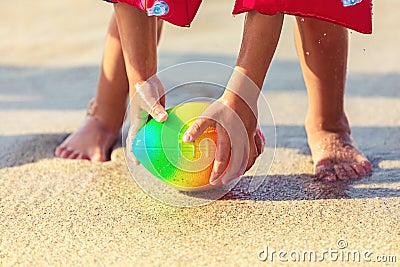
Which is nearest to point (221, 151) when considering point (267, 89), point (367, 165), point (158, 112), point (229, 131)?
point (229, 131)

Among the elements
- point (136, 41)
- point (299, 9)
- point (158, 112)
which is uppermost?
point (299, 9)

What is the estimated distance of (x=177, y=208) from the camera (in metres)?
2.07

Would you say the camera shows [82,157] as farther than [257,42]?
Yes

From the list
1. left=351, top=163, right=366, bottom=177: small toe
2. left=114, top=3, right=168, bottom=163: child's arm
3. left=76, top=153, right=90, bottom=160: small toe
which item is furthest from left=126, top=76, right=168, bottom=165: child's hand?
left=351, top=163, right=366, bottom=177: small toe

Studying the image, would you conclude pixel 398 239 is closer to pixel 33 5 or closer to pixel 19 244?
pixel 19 244

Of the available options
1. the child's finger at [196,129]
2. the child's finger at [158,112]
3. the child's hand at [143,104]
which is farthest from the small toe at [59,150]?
the child's finger at [196,129]

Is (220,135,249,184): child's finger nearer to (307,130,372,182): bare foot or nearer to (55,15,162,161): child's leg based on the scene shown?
(307,130,372,182): bare foot

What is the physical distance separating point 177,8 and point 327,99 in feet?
2.24

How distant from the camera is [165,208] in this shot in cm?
208

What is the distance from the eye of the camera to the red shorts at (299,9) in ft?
6.29

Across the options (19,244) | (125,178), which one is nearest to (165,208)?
(125,178)

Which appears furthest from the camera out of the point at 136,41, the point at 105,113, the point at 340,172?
the point at 105,113

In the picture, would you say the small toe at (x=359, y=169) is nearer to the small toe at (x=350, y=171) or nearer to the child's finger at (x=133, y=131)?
the small toe at (x=350, y=171)

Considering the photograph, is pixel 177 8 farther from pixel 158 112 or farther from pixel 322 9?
pixel 322 9
